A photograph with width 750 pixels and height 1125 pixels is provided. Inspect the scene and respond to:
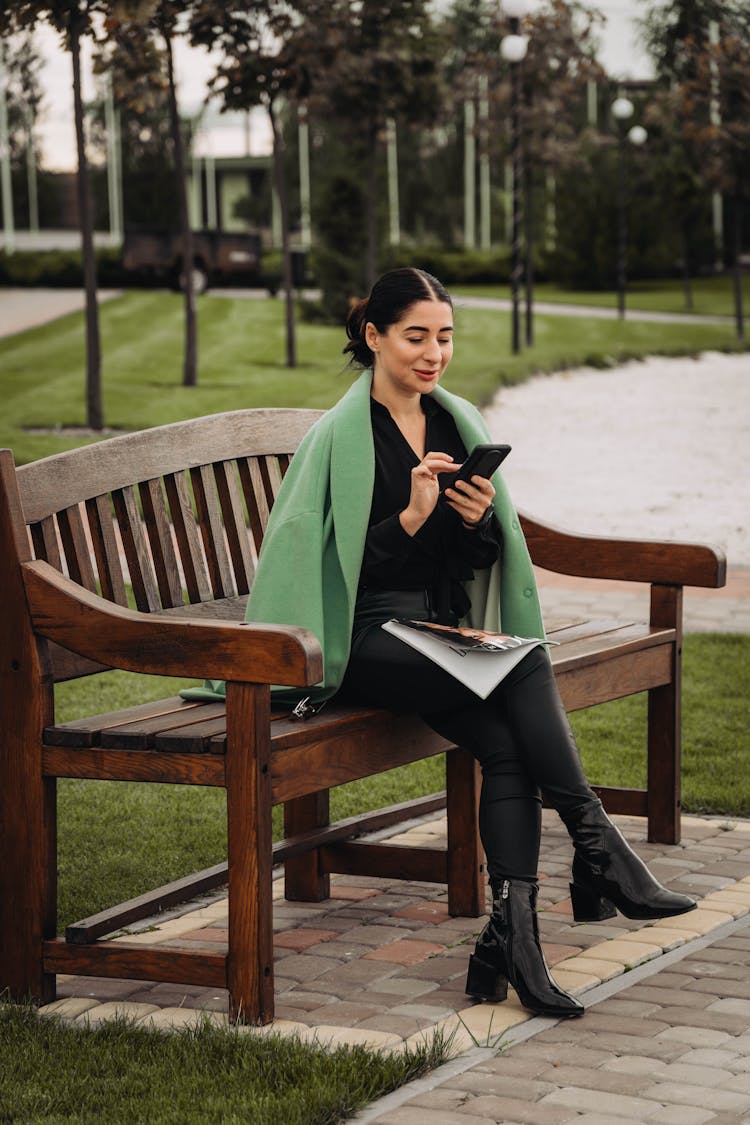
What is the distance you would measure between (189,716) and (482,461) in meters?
0.83

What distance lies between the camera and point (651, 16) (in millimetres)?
56719

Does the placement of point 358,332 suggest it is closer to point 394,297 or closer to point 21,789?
point 394,297

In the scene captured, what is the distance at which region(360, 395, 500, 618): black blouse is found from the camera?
3.88 meters

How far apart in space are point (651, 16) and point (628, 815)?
2187 inches

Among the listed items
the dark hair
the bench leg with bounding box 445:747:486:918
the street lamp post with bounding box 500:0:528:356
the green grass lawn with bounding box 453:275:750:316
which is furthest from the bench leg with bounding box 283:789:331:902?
the green grass lawn with bounding box 453:275:750:316

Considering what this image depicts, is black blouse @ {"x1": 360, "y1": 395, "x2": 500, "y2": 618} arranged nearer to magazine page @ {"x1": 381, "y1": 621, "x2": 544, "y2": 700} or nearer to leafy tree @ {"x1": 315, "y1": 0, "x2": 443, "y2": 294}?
magazine page @ {"x1": 381, "y1": 621, "x2": 544, "y2": 700}

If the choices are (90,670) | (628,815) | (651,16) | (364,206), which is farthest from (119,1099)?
(651,16)

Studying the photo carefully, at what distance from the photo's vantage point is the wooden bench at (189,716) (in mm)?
3414

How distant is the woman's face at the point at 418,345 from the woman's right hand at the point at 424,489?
282 mm

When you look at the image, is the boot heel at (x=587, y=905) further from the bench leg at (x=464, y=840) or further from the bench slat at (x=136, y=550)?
the bench slat at (x=136, y=550)

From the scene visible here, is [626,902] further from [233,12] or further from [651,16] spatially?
[651,16]

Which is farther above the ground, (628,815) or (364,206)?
(364,206)

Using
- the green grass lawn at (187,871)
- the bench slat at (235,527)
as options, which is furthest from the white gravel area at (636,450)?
the bench slat at (235,527)

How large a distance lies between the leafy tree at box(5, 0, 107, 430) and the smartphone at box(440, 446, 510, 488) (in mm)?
8523
